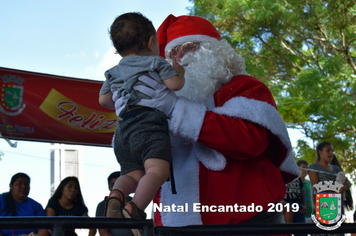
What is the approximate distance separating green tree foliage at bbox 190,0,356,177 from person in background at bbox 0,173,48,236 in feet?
20.5

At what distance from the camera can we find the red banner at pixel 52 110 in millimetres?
5438

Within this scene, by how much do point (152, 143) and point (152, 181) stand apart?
6.2 inches

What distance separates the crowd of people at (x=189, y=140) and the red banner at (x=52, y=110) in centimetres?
359

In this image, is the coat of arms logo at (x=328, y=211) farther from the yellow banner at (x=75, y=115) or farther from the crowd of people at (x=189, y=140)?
the yellow banner at (x=75, y=115)

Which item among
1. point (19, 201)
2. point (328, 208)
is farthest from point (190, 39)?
point (19, 201)

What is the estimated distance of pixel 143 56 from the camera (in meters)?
2.09

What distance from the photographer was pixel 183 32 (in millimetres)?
2609

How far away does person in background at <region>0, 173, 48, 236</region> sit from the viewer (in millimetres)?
4949

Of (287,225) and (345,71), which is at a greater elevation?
(345,71)

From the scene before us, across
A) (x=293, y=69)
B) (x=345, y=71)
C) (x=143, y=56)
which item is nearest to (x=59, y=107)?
(x=143, y=56)

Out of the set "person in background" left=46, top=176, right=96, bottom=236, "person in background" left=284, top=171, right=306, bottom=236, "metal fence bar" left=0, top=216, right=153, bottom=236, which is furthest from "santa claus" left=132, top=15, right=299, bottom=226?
"person in background" left=284, top=171, right=306, bottom=236

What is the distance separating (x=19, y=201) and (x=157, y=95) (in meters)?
3.70

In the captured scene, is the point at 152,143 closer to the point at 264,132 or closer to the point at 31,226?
the point at 264,132

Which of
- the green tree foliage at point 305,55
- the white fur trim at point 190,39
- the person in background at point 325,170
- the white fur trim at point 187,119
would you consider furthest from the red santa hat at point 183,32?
the green tree foliage at point 305,55
